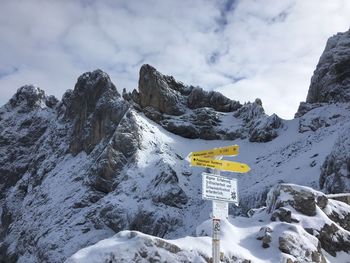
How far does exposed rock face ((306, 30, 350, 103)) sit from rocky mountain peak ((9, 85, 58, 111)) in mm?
64665

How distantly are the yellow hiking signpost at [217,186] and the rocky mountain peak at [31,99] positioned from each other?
112 metres

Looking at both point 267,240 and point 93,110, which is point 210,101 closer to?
point 93,110

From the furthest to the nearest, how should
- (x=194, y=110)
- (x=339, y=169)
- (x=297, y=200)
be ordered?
(x=194, y=110) → (x=339, y=169) → (x=297, y=200)

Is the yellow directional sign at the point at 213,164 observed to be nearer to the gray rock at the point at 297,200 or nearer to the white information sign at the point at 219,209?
the white information sign at the point at 219,209

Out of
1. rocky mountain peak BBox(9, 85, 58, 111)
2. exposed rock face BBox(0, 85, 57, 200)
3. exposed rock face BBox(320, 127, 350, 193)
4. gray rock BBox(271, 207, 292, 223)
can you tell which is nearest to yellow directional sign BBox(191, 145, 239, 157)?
gray rock BBox(271, 207, 292, 223)

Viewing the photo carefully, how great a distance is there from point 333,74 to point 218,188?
225ft

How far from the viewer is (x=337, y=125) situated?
6359 centimetres

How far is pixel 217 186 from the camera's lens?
37.8 feet

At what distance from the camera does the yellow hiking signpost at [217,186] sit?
37.2 feet

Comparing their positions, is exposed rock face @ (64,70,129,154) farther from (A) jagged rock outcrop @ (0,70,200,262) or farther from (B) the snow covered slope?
(B) the snow covered slope

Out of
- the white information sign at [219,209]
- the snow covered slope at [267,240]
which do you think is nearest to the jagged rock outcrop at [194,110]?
the snow covered slope at [267,240]

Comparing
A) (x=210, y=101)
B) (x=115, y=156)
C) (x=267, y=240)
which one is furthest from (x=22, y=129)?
(x=267, y=240)

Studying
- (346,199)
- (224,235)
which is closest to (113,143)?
(346,199)

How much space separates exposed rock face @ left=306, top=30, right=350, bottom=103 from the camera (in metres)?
73.4
